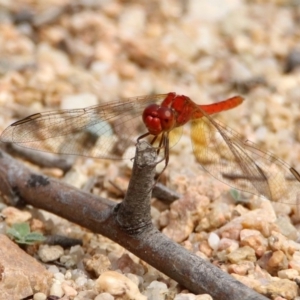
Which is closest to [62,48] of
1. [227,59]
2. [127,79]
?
[127,79]

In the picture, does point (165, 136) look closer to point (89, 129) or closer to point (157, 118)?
point (157, 118)

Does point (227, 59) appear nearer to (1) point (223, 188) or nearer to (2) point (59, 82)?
(2) point (59, 82)

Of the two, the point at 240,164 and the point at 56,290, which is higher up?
the point at 240,164

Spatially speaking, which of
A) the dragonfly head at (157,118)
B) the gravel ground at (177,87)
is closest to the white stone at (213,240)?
the gravel ground at (177,87)

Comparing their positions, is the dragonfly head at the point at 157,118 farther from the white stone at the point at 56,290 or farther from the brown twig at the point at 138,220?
the white stone at the point at 56,290

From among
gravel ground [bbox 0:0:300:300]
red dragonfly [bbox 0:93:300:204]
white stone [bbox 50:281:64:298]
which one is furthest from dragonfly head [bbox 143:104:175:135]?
white stone [bbox 50:281:64:298]

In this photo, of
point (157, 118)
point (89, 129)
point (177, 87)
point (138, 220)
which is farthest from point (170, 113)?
point (177, 87)

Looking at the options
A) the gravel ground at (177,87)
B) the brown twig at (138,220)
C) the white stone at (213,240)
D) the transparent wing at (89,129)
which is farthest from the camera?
the transparent wing at (89,129)
